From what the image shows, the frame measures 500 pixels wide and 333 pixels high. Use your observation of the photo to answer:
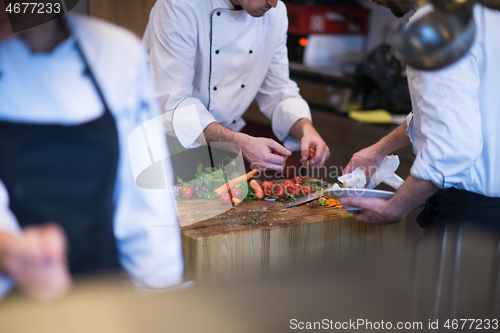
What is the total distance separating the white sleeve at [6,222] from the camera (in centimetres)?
50

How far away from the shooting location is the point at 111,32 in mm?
586

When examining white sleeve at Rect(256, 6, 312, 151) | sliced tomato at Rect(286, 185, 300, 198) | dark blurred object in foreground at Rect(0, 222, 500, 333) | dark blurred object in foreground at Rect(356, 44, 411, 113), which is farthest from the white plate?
dark blurred object in foreground at Rect(356, 44, 411, 113)

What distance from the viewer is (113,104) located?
0.57 metres

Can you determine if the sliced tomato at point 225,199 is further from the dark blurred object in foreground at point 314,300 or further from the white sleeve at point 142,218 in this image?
the white sleeve at point 142,218

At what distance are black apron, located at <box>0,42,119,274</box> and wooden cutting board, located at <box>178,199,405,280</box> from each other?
495 millimetres

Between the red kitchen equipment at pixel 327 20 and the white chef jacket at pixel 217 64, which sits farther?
the red kitchen equipment at pixel 327 20

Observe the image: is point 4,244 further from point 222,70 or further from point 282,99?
point 282,99

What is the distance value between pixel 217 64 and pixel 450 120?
2.74 ft

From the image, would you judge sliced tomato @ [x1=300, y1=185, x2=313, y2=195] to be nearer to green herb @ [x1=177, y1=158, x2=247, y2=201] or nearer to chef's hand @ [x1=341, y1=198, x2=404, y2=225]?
green herb @ [x1=177, y1=158, x2=247, y2=201]

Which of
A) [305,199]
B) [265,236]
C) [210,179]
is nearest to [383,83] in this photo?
[305,199]

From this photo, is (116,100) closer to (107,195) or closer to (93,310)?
(107,195)

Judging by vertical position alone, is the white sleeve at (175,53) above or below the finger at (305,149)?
above

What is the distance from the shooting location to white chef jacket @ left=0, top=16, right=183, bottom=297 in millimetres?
524

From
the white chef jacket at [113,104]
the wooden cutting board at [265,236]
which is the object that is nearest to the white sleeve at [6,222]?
the white chef jacket at [113,104]
